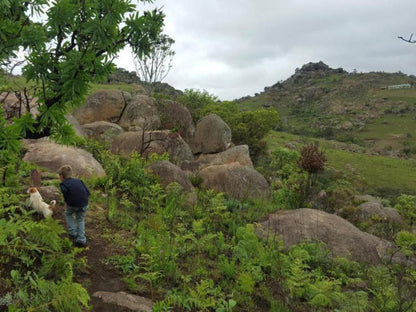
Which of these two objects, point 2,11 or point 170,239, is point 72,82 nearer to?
point 2,11

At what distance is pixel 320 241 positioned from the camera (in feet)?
28.3

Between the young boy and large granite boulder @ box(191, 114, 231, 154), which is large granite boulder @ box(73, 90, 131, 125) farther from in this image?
the young boy

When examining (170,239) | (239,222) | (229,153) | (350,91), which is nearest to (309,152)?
(239,222)

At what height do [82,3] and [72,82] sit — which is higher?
[82,3]

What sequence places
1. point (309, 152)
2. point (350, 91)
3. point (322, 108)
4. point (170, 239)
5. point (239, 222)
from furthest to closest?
1. point (350, 91)
2. point (322, 108)
3. point (309, 152)
4. point (239, 222)
5. point (170, 239)

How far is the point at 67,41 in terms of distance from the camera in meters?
3.79

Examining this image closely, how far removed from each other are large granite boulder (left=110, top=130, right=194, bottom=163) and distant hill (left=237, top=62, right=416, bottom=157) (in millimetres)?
49291

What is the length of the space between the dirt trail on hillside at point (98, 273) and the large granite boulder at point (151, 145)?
866 centimetres

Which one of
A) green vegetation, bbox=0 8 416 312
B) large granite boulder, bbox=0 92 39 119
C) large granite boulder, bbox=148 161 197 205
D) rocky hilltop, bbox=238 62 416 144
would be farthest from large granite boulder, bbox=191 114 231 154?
rocky hilltop, bbox=238 62 416 144

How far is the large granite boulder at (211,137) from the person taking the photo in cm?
2191

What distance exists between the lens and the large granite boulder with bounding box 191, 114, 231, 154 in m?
21.9

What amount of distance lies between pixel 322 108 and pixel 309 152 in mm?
82470

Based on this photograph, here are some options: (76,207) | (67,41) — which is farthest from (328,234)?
(67,41)

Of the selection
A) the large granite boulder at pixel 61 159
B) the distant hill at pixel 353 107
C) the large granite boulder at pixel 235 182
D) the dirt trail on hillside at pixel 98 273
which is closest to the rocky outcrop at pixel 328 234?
the large granite boulder at pixel 235 182
